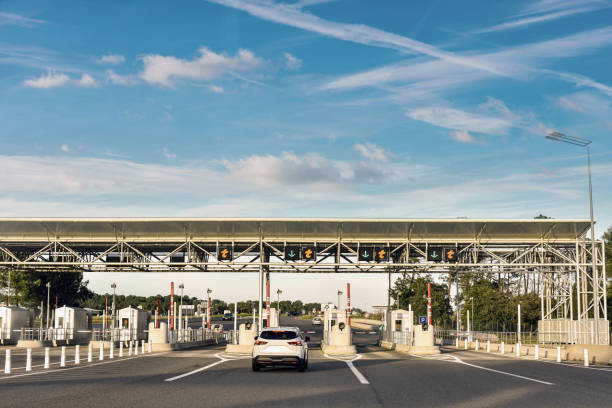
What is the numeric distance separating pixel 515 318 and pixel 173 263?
47.5m

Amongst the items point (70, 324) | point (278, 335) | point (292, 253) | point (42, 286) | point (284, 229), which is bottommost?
point (70, 324)

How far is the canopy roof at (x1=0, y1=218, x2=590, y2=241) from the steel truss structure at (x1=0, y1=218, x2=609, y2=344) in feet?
0.20

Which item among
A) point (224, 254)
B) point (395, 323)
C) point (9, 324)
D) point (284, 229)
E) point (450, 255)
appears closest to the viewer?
point (284, 229)

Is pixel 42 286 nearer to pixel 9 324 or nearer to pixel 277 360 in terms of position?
pixel 9 324

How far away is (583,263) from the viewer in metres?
41.9

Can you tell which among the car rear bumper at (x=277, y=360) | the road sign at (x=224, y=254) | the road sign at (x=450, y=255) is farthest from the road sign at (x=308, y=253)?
the car rear bumper at (x=277, y=360)

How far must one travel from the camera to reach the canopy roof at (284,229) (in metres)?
40.6

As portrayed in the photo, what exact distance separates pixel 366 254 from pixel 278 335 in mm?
23081

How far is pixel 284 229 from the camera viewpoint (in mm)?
42312

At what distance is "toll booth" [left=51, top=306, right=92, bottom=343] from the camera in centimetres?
5297

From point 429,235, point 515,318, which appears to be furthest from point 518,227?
point 515,318

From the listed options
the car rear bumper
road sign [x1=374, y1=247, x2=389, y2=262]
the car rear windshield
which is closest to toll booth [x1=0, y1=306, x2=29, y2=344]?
road sign [x1=374, y1=247, x2=389, y2=262]

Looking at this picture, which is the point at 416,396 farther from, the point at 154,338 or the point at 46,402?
the point at 154,338

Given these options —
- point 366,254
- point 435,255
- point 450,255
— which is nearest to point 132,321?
point 366,254
